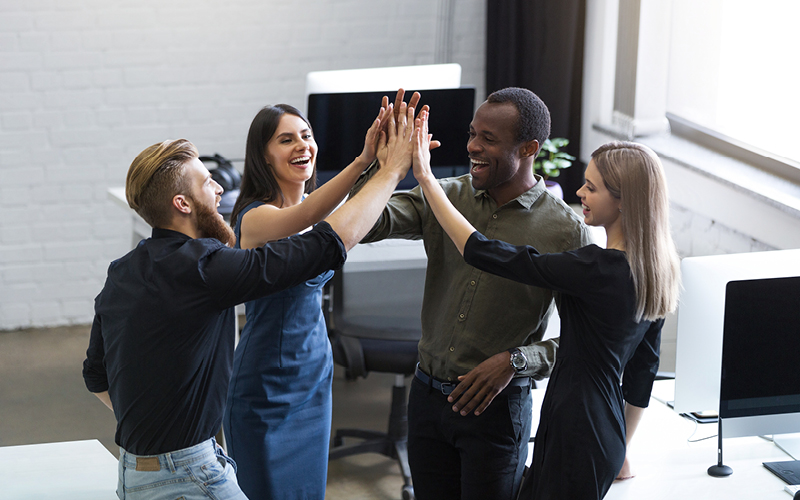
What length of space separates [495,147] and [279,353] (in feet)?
2.16

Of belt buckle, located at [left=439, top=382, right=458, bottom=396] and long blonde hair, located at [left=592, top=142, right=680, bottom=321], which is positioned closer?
long blonde hair, located at [left=592, top=142, right=680, bottom=321]

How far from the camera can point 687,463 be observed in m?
1.77

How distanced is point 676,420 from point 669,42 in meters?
2.24

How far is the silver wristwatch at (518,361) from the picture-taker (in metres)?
1.57

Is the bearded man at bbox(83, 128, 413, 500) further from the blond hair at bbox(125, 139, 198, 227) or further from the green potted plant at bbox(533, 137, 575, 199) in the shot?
the green potted plant at bbox(533, 137, 575, 199)

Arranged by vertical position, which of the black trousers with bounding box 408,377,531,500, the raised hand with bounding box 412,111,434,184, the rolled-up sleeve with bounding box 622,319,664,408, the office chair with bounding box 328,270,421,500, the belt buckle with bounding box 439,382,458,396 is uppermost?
the raised hand with bounding box 412,111,434,184

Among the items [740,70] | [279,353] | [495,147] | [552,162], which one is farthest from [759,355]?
[740,70]

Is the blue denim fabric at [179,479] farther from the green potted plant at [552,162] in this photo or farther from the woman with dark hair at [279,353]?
the green potted plant at [552,162]

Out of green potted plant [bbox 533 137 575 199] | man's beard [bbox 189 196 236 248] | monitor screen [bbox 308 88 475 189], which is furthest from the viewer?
green potted plant [bbox 533 137 575 199]

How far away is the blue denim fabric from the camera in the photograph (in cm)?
136

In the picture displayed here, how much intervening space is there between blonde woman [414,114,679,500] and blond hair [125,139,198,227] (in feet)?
1.70

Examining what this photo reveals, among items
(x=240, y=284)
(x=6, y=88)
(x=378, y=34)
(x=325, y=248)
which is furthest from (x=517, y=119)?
(x=6, y=88)

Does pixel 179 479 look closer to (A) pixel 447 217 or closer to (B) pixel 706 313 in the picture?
(A) pixel 447 217

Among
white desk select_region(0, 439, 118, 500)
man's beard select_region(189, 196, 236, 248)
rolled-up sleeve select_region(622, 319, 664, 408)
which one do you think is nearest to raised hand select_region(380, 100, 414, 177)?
man's beard select_region(189, 196, 236, 248)
